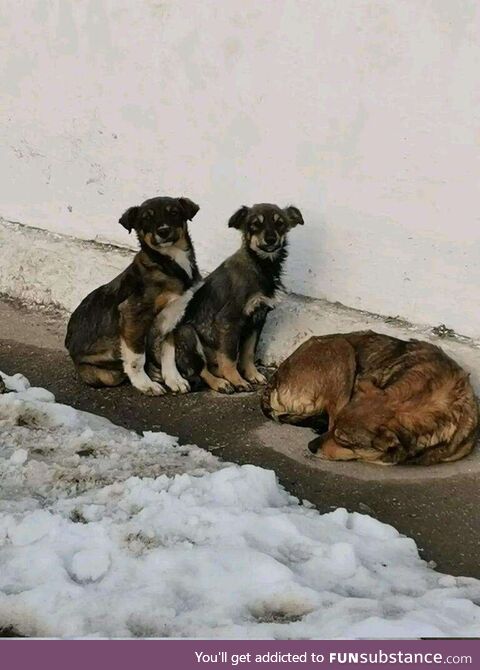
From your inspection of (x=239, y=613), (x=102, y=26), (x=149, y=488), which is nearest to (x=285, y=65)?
(x=102, y=26)

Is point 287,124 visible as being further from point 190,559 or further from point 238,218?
point 190,559

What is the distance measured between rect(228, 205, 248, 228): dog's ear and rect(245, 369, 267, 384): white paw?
1033mm

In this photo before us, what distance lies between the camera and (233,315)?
7.02m

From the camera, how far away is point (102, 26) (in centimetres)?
797

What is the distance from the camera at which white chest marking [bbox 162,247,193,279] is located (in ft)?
22.8

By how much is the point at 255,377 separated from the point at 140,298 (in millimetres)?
978

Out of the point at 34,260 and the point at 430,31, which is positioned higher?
the point at 430,31

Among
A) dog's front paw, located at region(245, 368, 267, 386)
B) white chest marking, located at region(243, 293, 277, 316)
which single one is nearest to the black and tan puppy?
white chest marking, located at region(243, 293, 277, 316)

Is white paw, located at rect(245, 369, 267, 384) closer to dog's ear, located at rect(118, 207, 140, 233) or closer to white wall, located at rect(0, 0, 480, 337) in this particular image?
white wall, located at rect(0, 0, 480, 337)

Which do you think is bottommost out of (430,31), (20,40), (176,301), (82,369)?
(82,369)

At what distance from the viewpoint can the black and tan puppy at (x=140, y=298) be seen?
6.86m

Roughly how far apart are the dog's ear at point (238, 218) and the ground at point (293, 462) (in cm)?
114
